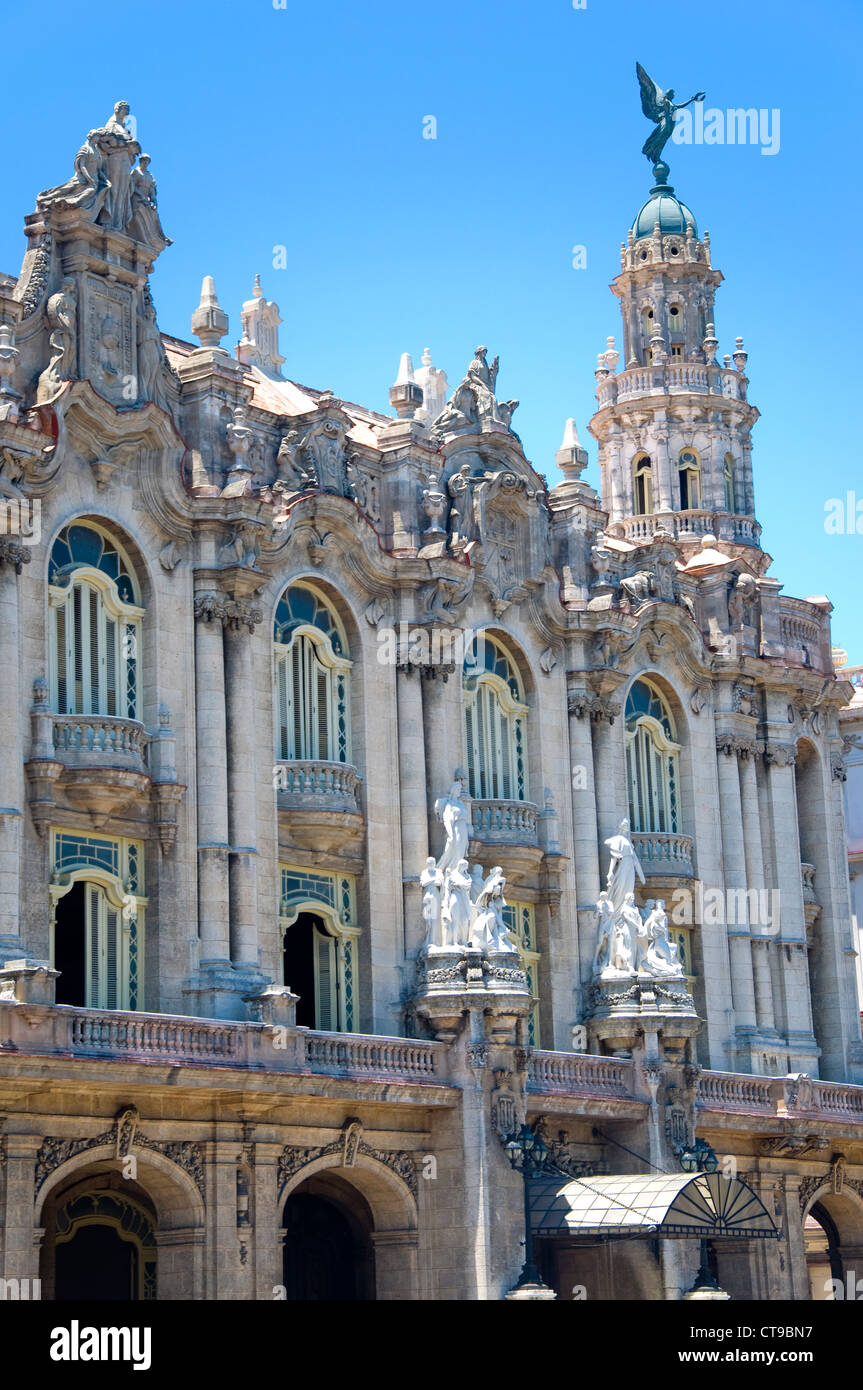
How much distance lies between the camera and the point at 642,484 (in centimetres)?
6381

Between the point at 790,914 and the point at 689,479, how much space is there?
13.6 meters

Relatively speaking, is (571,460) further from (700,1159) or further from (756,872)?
(700,1159)

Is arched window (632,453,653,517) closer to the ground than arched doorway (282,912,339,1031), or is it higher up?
higher up

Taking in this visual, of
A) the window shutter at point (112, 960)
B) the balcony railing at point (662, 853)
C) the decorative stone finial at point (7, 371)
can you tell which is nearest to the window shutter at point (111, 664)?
the window shutter at point (112, 960)

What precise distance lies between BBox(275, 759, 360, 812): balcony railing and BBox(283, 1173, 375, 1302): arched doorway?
719 cm

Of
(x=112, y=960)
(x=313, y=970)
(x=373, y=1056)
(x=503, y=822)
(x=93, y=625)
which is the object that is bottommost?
(x=373, y=1056)

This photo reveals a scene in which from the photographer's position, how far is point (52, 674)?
39500mm

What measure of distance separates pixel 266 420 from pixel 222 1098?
14.3 metres

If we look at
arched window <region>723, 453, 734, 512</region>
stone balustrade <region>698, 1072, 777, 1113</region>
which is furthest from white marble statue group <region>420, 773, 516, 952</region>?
arched window <region>723, 453, 734, 512</region>

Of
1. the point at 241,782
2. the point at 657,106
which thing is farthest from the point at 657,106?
the point at 241,782

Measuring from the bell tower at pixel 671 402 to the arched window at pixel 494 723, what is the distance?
13.3 m

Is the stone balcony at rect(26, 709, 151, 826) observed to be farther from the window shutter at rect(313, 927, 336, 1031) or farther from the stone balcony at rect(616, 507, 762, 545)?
the stone balcony at rect(616, 507, 762, 545)

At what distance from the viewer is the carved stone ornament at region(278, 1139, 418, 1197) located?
129 feet

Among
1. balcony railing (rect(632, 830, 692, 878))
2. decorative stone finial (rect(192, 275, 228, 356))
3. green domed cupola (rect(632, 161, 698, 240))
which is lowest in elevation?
balcony railing (rect(632, 830, 692, 878))
